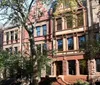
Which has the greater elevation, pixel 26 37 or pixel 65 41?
pixel 26 37

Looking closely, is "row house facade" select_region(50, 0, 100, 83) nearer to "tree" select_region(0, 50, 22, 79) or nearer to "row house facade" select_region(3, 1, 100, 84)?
"row house facade" select_region(3, 1, 100, 84)

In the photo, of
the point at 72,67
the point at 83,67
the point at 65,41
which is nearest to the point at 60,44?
the point at 65,41

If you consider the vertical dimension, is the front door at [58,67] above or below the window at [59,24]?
below

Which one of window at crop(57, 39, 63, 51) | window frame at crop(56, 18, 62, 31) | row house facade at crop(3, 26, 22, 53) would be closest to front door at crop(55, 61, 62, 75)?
window at crop(57, 39, 63, 51)

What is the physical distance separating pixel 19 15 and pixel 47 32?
13205 mm

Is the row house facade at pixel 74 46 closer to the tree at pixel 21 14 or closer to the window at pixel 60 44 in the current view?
the window at pixel 60 44

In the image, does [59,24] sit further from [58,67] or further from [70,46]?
Result: [58,67]

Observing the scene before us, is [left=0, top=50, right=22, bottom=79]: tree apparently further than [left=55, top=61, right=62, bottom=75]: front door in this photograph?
No

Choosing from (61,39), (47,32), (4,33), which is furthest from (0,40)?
(61,39)

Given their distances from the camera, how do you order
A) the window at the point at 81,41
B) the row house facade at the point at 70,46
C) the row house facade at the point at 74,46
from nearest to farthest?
the row house facade at the point at 74,46
the row house facade at the point at 70,46
the window at the point at 81,41

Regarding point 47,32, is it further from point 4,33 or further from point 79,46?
point 4,33

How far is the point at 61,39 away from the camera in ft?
119

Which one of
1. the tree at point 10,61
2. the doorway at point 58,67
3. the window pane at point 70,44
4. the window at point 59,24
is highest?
the window at point 59,24

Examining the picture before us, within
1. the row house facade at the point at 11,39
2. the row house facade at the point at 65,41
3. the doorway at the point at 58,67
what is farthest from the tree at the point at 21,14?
the row house facade at the point at 11,39
